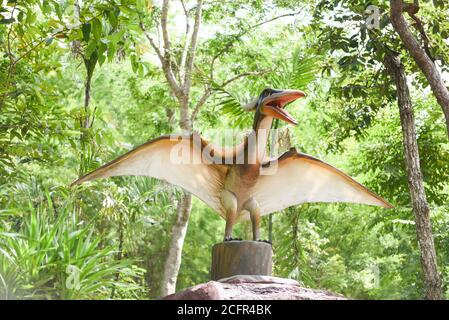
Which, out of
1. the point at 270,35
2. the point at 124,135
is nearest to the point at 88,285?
the point at 270,35

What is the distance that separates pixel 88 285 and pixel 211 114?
28.4 ft

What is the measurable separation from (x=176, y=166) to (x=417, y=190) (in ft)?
9.48

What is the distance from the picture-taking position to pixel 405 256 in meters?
14.0

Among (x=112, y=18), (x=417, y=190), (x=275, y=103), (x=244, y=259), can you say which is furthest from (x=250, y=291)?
(x=417, y=190)

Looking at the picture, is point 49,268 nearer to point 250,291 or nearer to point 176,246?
point 250,291

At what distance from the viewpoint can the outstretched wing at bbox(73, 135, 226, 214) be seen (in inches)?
173

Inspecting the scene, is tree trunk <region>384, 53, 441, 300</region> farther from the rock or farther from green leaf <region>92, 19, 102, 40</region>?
green leaf <region>92, 19, 102, 40</region>

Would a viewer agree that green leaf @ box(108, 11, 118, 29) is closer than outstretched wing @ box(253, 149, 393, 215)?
Yes

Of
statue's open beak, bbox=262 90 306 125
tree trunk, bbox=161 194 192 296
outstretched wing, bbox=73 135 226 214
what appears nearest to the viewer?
statue's open beak, bbox=262 90 306 125

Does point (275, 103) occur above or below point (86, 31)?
below

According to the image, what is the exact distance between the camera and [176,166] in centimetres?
459

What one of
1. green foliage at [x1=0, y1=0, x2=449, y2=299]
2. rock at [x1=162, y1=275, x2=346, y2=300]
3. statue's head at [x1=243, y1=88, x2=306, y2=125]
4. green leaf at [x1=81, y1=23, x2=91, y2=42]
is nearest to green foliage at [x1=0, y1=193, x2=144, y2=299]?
green foliage at [x1=0, y1=0, x2=449, y2=299]

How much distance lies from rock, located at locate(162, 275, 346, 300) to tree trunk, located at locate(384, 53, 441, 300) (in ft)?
8.97

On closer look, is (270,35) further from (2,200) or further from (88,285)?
(88,285)
